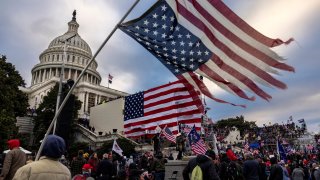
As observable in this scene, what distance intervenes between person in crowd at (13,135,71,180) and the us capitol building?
3090 inches

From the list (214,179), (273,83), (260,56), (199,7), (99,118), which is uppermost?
(99,118)

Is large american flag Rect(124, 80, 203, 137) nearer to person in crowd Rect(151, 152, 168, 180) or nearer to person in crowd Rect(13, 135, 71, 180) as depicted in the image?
person in crowd Rect(151, 152, 168, 180)

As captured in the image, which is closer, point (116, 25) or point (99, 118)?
point (116, 25)

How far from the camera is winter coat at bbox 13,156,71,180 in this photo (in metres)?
2.91

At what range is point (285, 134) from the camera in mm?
61938

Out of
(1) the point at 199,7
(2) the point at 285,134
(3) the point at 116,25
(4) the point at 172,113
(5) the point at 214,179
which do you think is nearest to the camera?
(5) the point at 214,179

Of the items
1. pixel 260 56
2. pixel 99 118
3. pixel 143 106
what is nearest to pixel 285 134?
pixel 99 118

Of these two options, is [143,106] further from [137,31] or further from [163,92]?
[137,31]

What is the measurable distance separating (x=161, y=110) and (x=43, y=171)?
13.9 m

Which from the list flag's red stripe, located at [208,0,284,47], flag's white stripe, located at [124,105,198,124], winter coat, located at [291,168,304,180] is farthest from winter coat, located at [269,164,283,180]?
flag's white stripe, located at [124,105,198,124]

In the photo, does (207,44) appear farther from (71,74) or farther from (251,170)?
(71,74)

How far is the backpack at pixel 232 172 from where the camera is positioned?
332 inches

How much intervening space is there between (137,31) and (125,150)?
101 ft

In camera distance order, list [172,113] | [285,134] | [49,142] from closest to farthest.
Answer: [49,142] < [172,113] < [285,134]
